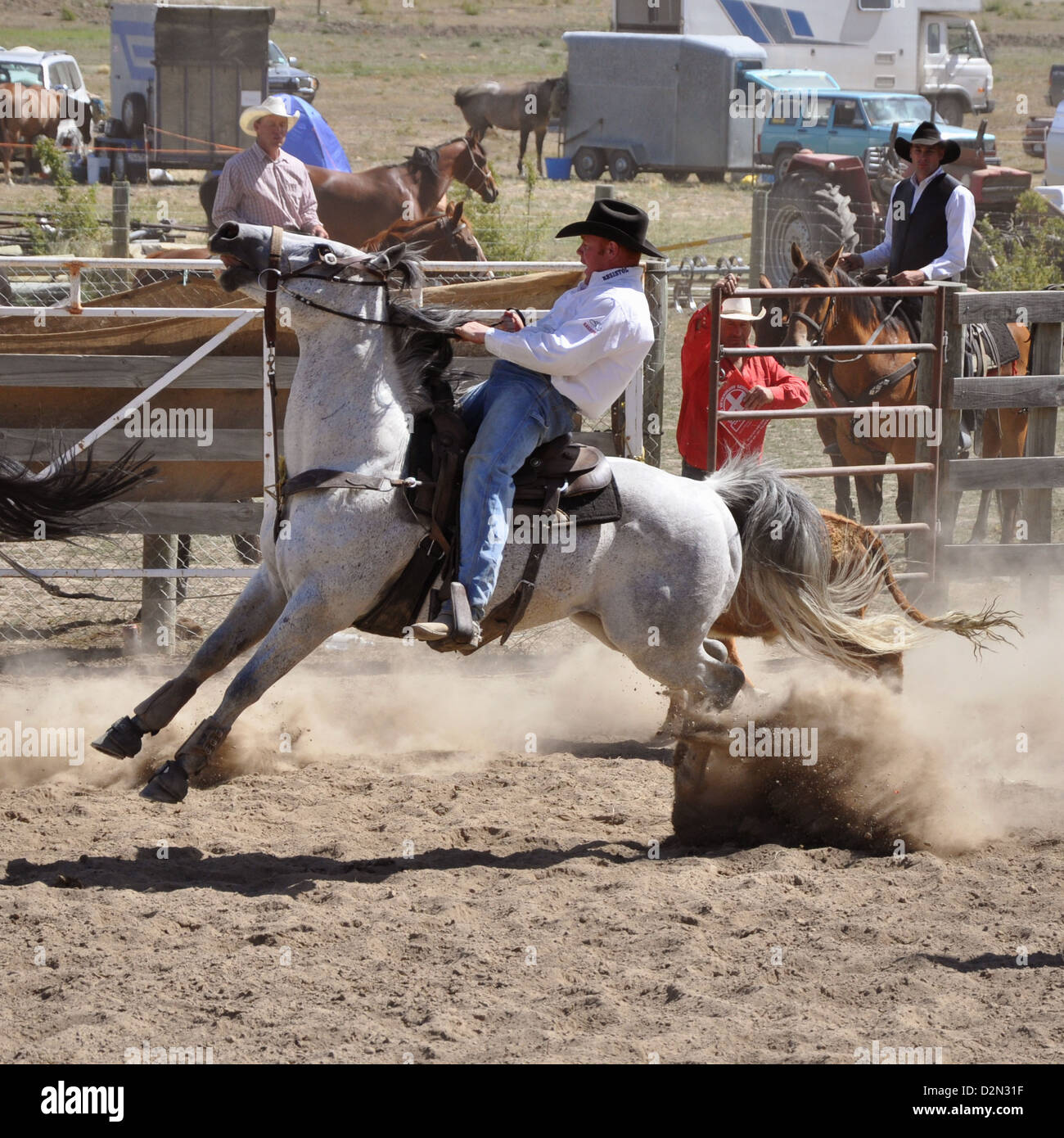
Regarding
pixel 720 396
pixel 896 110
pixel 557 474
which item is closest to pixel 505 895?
pixel 557 474

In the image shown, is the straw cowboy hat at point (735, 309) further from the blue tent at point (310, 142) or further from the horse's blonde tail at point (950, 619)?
the blue tent at point (310, 142)

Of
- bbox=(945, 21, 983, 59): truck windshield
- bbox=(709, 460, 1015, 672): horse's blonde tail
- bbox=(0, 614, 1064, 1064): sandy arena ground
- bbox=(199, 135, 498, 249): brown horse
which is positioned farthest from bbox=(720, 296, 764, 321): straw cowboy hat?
bbox=(945, 21, 983, 59): truck windshield

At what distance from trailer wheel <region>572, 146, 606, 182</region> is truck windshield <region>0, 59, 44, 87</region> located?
35.0ft

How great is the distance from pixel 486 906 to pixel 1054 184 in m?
23.4

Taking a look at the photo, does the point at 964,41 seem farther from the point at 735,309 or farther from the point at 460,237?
the point at 735,309

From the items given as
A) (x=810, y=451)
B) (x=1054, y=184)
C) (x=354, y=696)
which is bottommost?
(x=354, y=696)

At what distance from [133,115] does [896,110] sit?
1344 cm

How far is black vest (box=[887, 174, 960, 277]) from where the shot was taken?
8.27m

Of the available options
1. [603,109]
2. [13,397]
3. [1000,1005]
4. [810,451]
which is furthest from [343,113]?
[1000,1005]

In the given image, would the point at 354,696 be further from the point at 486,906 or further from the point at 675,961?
the point at 675,961

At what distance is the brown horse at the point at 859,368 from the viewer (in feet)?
27.1

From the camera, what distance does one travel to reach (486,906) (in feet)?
14.2

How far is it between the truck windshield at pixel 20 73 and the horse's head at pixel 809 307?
74.9 ft

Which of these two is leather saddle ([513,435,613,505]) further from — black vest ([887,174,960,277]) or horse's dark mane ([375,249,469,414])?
black vest ([887,174,960,277])
